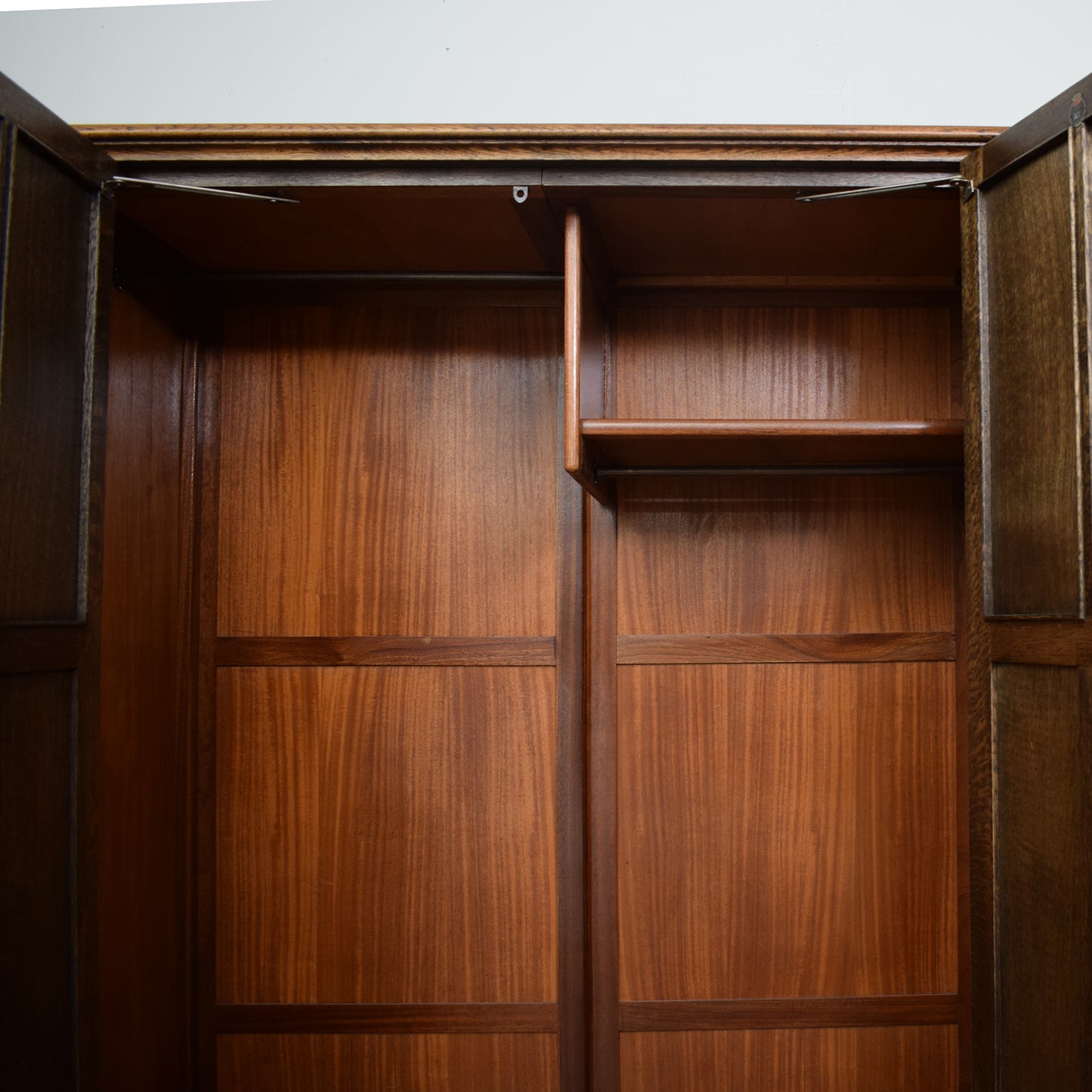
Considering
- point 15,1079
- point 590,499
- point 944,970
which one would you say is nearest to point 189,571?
point 590,499

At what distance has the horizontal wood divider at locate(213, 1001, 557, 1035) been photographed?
1.93m

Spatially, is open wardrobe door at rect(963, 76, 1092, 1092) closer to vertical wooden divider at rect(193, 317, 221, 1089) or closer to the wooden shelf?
the wooden shelf

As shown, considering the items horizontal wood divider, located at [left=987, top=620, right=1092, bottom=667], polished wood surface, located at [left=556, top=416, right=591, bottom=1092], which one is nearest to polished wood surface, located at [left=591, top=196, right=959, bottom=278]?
polished wood surface, located at [left=556, top=416, right=591, bottom=1092]

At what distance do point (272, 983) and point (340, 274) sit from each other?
4.70 ft

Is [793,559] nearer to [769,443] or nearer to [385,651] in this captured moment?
[769,443]

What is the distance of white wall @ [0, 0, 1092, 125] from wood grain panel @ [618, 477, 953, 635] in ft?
2.50

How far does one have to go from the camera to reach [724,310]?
2008mm

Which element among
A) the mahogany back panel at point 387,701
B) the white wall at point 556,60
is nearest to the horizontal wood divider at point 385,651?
the mahogany back panel at point 387,701

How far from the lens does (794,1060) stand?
1920mm

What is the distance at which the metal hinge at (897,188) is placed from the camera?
146 cm

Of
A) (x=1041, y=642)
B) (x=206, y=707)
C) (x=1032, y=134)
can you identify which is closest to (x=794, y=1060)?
(x=1041, y=642)

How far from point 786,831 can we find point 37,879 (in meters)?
1.33

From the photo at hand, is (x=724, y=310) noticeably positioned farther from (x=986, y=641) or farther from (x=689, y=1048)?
(x=689, y=1048)

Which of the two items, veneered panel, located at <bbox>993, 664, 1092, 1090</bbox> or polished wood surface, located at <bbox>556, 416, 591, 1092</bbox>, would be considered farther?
polished wood surface, located at <bbox>556, 416, 591, 1092</bbox>
